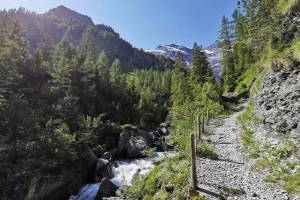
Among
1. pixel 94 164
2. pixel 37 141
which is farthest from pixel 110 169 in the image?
pixel 37 141

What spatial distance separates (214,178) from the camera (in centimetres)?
2275

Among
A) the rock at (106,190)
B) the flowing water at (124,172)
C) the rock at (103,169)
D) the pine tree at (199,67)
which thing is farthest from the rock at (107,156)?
the pine tree at (199,67)

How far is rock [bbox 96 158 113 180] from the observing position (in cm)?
4069

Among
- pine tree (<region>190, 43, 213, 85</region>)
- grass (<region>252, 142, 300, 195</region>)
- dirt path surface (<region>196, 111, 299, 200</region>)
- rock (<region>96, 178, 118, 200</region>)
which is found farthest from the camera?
pine tree (<region>190, 43, 213, 85</region>)

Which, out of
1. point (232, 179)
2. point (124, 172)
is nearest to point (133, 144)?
point (124, 172)

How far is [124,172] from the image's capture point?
40.7 metres

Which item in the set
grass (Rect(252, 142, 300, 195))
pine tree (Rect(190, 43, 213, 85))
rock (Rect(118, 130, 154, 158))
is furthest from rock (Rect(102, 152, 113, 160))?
pine tree (Rect(190, 43, 213, 85))

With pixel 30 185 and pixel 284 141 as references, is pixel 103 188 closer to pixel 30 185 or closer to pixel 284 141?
pixel 30 185

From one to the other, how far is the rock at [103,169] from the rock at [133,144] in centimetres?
546

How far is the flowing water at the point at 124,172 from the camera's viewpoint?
36.8m

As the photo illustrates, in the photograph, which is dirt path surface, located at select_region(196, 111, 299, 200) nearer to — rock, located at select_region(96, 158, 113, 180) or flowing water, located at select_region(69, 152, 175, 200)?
flowing water, located at select_region(69, 152, 175, 200)

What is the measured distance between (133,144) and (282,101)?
85.3ft

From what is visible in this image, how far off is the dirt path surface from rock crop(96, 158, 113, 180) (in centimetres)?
1585

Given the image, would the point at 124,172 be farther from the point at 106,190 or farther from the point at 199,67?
the point at 199,67
